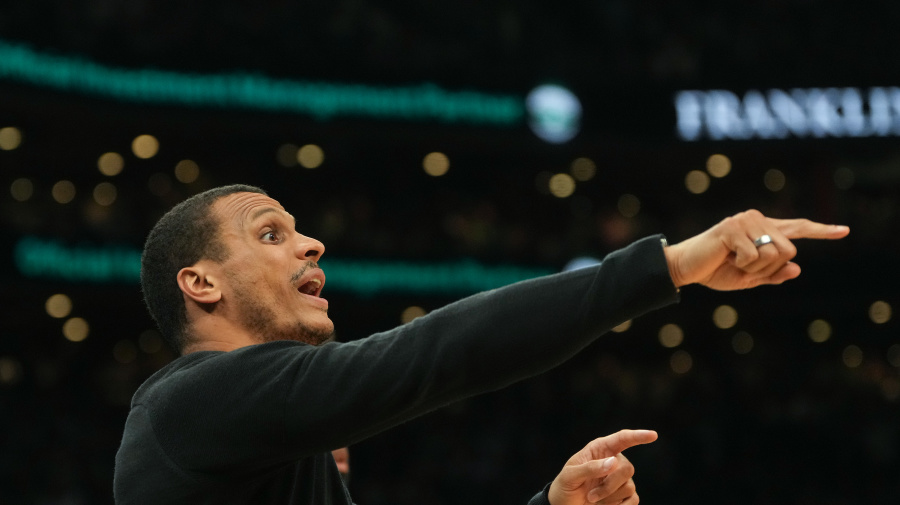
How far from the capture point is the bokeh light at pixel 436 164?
19.0 metres

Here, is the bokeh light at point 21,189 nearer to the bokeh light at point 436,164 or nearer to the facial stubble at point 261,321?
the bokeh light at point 436,164

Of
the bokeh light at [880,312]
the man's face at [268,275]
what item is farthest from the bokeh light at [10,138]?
the bokeh light at [880,312]

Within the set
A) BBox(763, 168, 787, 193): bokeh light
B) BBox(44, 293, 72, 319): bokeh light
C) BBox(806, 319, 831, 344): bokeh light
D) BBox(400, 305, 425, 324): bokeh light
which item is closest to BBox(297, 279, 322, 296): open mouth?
BBox(44, 293, 72, 319): bokeh light

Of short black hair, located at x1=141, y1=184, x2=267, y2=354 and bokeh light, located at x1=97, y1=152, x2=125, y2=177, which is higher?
bokeh light, located at x1=97, y1=152, x2=125, y2=177

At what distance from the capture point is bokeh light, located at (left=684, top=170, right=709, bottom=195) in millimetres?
20688

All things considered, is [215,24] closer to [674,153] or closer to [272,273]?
[674,153]

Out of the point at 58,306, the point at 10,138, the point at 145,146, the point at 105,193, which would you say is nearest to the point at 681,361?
the point at 145,146

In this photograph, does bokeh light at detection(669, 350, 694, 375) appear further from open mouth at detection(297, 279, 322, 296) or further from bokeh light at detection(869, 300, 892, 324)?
open mouth at detection(297, 279, 322, 296)

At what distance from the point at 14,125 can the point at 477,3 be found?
344 inches

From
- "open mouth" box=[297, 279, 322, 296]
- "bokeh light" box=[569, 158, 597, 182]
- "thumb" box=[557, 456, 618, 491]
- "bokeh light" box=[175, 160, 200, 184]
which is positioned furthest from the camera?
"bokeh light" box=[569, 158, 597, 182]

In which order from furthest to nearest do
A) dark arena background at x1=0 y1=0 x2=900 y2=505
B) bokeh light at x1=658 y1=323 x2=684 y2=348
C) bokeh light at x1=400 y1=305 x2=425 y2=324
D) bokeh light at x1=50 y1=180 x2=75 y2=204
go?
1. bokeh light at x1=658 y1=323 x2=684 y2=348
2. bokeh light at x1=400 y1=305 x2=425 y2=324
3. bokeh light at x1=50 y1=180 x2=75 y2=204
4. dark arena background at x1=0 y1=0 x2=900 y2=505

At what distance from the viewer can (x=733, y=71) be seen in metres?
18.7

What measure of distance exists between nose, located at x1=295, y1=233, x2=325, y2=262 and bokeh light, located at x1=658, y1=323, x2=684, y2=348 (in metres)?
18.0

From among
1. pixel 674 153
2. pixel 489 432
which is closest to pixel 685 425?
pixel 489 432
